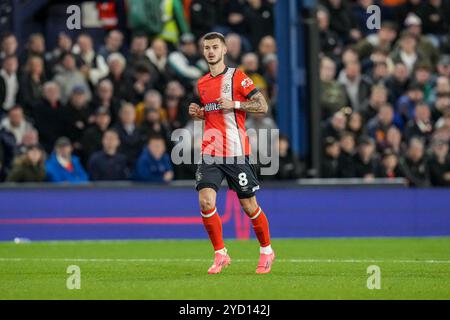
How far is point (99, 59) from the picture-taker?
64.0ft

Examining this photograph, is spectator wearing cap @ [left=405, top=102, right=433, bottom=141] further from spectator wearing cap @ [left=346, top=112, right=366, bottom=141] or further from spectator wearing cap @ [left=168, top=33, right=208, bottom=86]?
spectator wearing cap @ [left=168, top=33, right=208, bottom=86]

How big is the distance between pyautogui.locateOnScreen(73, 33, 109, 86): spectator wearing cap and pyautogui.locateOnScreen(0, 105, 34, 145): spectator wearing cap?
1.50m

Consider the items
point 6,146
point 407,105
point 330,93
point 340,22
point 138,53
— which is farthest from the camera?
point 340,22

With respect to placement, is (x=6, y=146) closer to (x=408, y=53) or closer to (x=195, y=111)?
(x=195, y=111)

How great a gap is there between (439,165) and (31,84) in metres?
6.81

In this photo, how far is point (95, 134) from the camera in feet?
60.4

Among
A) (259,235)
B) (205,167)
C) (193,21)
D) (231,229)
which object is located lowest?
(231,229)

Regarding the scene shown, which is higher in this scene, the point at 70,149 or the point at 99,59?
the point at 99,59

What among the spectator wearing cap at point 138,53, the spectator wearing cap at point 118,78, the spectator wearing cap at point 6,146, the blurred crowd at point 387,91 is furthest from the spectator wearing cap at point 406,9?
the spectator wearing cap at point 6,146

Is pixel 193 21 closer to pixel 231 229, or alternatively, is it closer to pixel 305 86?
pixel 305 86

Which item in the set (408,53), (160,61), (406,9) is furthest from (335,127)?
(406,9)

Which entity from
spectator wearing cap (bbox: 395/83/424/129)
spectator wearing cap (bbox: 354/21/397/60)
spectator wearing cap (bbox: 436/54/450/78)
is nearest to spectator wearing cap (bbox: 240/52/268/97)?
spectator wearing cap (bbox: 354/21/397/60)
